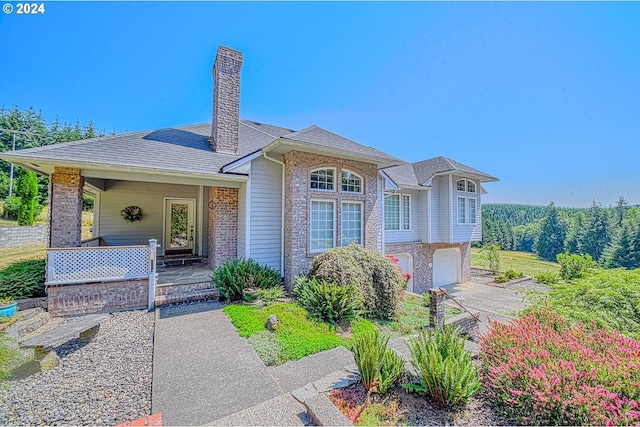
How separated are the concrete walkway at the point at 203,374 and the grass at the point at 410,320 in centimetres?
288

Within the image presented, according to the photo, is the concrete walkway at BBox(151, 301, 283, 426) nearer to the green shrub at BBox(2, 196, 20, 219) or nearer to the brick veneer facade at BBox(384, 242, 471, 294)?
the brick veneer facade at BBox(384, 242, 471, 294)

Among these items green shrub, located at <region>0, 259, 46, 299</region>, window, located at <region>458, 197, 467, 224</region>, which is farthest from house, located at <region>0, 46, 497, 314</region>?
window, located at <region>458, 197, 467, 224</region>

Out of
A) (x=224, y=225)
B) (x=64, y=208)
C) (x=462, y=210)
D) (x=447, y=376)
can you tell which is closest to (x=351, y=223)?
(x=224, y=225)

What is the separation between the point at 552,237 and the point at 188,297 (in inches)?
2352

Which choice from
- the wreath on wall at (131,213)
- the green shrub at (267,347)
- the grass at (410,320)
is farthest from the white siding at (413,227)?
the wreath on wall at (131,213)

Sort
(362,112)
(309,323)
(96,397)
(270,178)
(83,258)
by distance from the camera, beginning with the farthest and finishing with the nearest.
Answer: (362,112) → (270,178) → (83,258) → (309,323) → (96,397)

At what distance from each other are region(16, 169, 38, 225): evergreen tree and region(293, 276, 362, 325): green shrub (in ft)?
75.2

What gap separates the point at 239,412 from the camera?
10.2ft

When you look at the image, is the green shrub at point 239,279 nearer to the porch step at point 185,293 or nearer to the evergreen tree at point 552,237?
the porch step at point 185,293

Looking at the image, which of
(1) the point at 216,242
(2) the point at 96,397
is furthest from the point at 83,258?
(2) the point at 96,397

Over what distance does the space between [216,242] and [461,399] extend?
7.88 metres

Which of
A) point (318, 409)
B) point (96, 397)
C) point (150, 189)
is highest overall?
point (150, 189)

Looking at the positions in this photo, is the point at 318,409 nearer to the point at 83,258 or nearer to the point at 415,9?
the point at 83,258

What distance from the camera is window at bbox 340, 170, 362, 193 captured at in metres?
8.91
